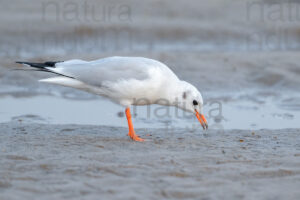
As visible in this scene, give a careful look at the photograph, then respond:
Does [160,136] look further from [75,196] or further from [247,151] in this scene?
[75,196]

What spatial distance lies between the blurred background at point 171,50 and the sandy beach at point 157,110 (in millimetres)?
34

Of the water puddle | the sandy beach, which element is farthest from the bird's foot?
the water puddle

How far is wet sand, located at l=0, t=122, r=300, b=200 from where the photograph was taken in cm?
473

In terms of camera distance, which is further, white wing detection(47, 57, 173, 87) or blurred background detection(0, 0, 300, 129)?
blurred background detection(0, 0, 300, 129)

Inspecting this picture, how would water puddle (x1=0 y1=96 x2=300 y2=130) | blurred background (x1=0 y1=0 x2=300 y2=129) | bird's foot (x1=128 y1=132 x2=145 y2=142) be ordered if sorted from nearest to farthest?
bird's foot (x1=128 y1=132 x2=145 y2=142) → water puddle (x1=0 y1=96 x2=300 y2=130) → blurred background (x1=0 y1=0 x2=300 y2=129)

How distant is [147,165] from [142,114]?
3631mm

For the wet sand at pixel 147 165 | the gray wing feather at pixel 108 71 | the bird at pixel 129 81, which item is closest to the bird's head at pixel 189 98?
the bird at pixel 129 81

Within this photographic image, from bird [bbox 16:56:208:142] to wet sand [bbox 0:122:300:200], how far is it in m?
0.50

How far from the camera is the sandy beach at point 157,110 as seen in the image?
500cm

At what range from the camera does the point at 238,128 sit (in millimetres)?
8234

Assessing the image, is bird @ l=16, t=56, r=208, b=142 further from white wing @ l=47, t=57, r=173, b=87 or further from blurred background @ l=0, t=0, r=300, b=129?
blurred background @ l=0, t=0, r=300, b=129

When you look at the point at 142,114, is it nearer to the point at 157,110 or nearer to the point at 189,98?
the point at 157,110

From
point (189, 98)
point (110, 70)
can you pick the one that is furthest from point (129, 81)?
point (189, 98)

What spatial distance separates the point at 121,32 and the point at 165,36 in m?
1.26
